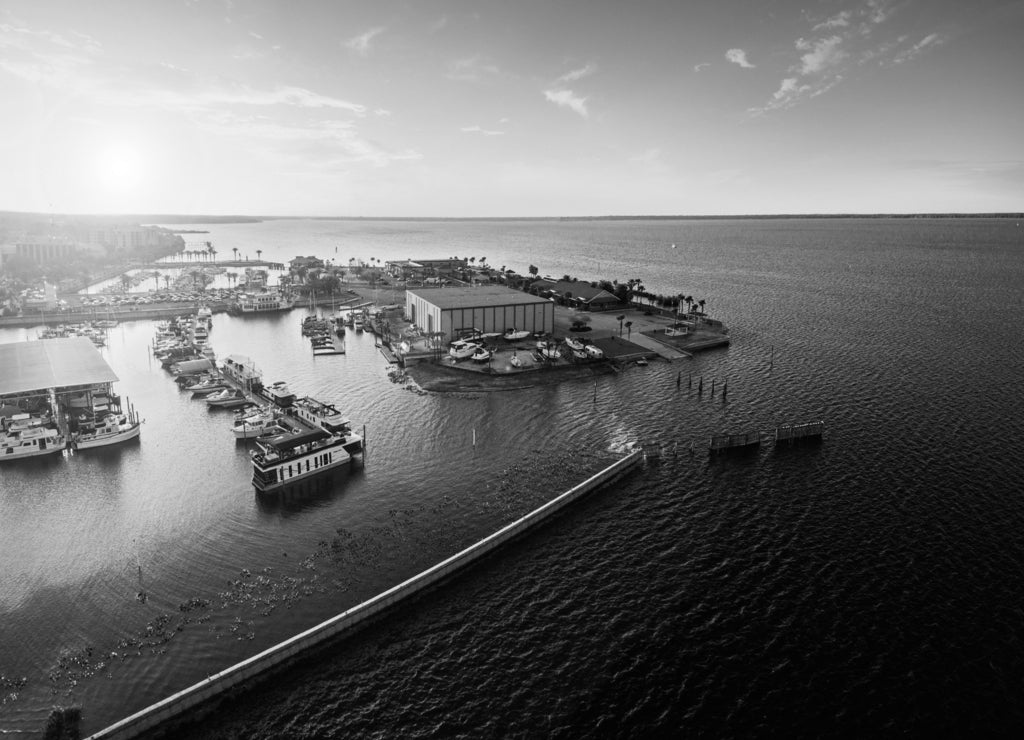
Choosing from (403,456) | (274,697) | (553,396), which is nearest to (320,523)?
(403,456)

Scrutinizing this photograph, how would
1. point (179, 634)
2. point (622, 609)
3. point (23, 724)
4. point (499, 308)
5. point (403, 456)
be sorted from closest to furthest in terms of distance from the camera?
point (23, 724), point (179, 634), point (622, 609), point (403, 456), point (499, 308)

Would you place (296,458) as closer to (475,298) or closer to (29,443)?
(29,443)

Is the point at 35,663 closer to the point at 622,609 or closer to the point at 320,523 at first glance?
the point at 320,523

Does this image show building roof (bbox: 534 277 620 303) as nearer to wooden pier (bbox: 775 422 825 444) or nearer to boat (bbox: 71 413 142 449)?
wooden pier (bbox: 775 422 825 444)

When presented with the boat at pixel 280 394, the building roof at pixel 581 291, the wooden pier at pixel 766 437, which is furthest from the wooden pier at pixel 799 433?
the building roof at pixel 581 291

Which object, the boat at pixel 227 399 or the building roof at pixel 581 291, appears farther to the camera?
the building roof at pixel 581 291

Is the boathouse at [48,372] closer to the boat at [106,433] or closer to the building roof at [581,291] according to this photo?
the boat at [106,433]

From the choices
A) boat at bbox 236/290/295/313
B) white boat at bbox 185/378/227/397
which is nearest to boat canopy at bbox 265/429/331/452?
white boat at bbox 185/378/227/397
